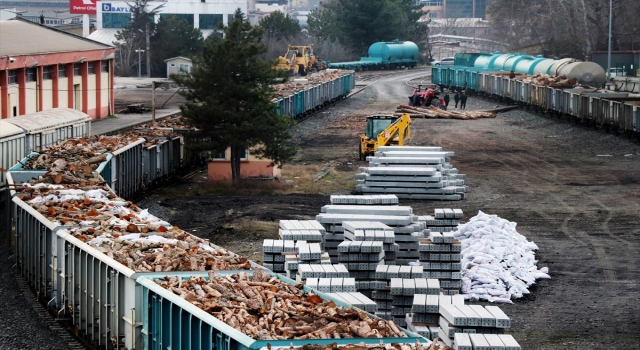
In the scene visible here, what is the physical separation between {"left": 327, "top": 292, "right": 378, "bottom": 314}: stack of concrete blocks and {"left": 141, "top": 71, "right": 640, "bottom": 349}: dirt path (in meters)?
4.56

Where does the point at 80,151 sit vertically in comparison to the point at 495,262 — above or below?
above

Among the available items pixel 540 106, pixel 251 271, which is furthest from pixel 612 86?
pixel 251 271

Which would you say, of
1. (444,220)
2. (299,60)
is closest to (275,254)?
(444,220)

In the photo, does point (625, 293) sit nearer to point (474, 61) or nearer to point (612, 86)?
point (612, 86)

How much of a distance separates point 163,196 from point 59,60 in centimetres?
2297

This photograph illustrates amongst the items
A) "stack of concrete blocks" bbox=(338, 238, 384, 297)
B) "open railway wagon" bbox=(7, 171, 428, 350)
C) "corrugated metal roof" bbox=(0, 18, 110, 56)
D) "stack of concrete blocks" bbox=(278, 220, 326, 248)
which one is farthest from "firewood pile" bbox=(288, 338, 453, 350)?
"corrugated metal roof" bbox=(0, 18, 110, 56)

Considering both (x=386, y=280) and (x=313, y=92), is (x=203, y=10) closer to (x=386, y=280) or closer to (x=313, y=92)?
(x=313, y=92)

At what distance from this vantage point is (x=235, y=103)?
34.7 meters

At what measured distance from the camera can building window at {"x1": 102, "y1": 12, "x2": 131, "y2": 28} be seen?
120125 millimetres

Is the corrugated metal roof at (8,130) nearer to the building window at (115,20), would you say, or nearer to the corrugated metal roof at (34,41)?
the corrugated metal roof at (34,41)

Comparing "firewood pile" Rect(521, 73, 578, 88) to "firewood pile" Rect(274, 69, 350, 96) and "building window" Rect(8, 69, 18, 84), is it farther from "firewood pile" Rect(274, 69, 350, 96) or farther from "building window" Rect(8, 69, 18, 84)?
"building window" Rect(8, 69, 18, 84)

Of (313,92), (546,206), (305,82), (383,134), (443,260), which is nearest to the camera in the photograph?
(443,260)

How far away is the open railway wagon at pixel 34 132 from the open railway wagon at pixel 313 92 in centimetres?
1344

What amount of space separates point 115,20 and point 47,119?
287 feet
